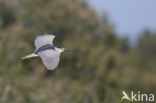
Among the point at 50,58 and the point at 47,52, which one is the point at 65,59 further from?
the point at 50,58

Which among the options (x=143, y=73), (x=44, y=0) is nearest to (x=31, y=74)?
(x=44, y=0)

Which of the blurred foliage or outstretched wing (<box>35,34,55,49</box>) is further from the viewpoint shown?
the blurred foliage

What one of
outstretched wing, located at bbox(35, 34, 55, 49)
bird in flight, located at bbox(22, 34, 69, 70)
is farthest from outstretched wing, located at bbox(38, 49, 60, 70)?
outstretched wing, located at bbox(35, 34, 55, 49)

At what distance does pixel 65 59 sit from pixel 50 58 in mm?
7591

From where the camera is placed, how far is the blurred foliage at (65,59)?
911cm

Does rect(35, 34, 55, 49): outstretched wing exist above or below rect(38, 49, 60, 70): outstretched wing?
above

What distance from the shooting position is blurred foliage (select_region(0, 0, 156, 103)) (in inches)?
359

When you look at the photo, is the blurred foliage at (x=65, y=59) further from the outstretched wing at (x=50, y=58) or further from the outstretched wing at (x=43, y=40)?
the outstretched wing at (x=50, y=58)

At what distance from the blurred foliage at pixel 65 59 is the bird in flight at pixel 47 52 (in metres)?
2.63

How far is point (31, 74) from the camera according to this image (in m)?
11.2

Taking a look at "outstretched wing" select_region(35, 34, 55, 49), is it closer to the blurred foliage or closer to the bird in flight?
the bird in flight

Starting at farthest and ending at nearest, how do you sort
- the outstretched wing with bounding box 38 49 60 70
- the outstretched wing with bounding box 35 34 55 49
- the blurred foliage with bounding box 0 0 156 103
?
1. the blurred foliage with bounding box 0 0 156 103
2. the outstretched wing with bounding box 35 34 55 49
3. the outstretched wing with bounding box 38 49 60 70

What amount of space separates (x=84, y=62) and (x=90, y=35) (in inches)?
73.9


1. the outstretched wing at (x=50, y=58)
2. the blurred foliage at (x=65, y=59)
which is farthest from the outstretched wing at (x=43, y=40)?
the blurred foliage at (x=65, y=59)
